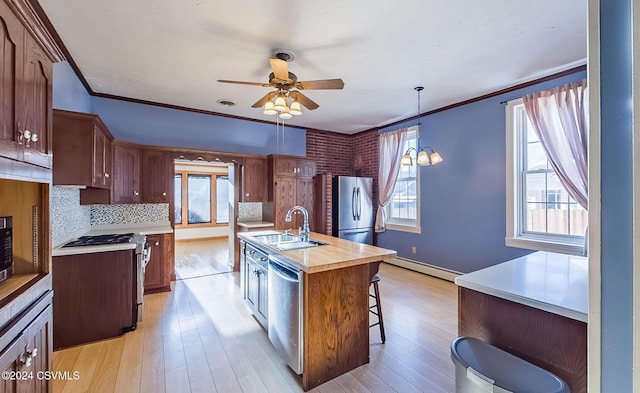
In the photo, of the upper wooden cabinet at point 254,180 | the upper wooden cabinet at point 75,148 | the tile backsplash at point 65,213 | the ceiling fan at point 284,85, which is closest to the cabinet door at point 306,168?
the upper wooden cabinet at point 254,180

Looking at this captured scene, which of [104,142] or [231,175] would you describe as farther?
[231,175]

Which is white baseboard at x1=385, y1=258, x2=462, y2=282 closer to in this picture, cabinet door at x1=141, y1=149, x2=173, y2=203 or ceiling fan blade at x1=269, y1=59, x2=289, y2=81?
ceiling fan blade at x1=269, y1=59, x2=289, y2=81

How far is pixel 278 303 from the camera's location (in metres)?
2.21

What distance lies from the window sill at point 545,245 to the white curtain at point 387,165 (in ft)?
7.06

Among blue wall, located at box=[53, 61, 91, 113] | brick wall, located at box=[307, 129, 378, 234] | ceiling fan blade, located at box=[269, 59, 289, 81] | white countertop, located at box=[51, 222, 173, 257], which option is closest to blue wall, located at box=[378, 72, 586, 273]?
brick wall, located at box=[307, 129, 378, 234]

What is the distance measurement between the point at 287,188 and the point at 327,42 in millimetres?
2921

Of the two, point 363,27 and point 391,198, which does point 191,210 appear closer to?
point 391,198

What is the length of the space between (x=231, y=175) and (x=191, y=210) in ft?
12.2

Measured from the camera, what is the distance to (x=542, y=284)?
142cm

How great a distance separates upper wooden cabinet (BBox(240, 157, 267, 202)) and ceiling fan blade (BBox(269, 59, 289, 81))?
104 inches

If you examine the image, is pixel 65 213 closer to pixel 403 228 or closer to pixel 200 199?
pixel 403 228

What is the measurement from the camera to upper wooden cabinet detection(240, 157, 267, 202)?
4820mm

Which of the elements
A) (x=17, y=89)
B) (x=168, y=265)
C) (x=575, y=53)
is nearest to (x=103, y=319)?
(x=168, y=265)

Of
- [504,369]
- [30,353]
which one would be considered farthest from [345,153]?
[30,353]
